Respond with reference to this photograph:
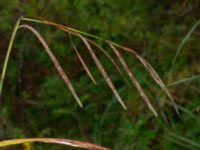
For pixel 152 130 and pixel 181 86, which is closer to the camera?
pixel 152 130

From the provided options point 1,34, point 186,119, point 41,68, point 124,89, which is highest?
point 1,34

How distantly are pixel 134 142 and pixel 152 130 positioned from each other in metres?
0.14

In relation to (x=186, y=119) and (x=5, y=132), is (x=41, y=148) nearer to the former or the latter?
(x=5, y=132)

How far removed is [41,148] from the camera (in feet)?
8.77

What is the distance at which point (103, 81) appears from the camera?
2.99m

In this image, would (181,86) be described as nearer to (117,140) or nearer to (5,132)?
(117,140)

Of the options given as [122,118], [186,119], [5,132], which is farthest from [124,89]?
[5,132]

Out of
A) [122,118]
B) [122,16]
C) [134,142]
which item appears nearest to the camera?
[134,142]

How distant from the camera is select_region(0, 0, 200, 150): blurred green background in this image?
8.76 ft

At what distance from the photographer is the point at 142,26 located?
Answer: 123 inches

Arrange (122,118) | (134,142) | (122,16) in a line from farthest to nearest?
(122,16) → (122,118) → (134,142)

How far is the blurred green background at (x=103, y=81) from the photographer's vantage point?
8.76ft

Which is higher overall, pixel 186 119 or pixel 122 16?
pixel 122 16

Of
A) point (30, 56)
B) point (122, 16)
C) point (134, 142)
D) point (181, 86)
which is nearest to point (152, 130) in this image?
point (134, 142)
